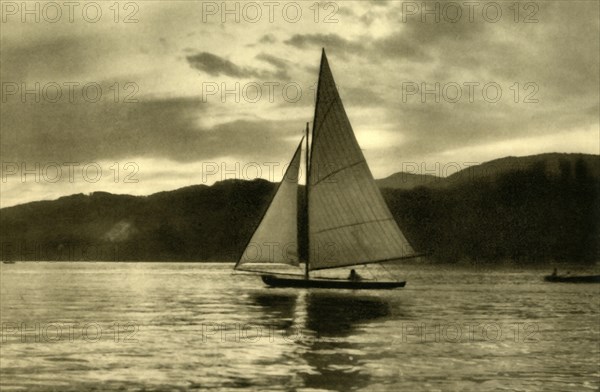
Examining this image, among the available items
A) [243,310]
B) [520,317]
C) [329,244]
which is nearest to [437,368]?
[520,317]

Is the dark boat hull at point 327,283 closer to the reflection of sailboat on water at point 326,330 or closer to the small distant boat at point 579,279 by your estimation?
the reflection of sailboat on water at point 326,330

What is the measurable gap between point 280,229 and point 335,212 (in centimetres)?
492

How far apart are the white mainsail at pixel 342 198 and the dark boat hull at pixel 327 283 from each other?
13.6ft

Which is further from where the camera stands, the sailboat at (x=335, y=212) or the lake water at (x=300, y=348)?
the sailboat at (x=335, y=212)

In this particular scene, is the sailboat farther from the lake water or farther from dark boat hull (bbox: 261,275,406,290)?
the lake water

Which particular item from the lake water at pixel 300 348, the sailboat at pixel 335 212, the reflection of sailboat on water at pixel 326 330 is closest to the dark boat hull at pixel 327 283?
the reflection of sailboat on water at pixel 326 330

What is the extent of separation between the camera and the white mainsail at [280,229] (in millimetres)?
58031

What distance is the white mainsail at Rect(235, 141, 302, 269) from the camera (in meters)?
58.0

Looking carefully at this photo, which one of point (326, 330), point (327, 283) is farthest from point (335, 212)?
point (326, 330)

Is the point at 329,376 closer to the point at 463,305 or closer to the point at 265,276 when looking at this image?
the point at 463,305

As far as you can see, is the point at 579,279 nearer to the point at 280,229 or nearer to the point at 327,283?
the point at 327,283

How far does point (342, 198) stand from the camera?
56.3m

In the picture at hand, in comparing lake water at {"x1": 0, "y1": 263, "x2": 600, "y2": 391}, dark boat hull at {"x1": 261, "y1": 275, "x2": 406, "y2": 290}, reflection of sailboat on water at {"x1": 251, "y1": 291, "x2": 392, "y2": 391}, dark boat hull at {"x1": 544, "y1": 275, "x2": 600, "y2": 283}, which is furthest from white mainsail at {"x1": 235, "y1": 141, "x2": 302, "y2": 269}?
dark boat hull at {"x1": 544, "y1": 275, "x2": 600, "y2": 283}

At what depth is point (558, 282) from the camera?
110m
